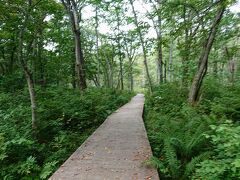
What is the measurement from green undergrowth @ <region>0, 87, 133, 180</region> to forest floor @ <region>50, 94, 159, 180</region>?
55 centimetres

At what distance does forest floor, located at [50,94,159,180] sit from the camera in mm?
4578

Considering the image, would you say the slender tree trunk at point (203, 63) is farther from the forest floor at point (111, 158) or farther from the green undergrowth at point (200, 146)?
the forest floor at point (111, 158)

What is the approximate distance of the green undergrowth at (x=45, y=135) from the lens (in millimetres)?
5621

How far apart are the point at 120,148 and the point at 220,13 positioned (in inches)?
273

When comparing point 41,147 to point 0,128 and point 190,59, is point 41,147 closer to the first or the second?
point 0,128

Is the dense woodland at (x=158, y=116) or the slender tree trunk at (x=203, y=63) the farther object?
the slender tree trunk at (x=203, y=63)

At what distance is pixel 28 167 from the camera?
17.8 ft

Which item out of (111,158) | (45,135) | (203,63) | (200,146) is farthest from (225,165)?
(203,63)

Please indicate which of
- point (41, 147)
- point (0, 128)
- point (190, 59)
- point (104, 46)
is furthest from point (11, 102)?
point (104, 46)

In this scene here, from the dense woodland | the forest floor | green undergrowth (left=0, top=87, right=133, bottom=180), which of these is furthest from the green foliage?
green undergrowth (left=0, top=87, right=133, bottom=180)

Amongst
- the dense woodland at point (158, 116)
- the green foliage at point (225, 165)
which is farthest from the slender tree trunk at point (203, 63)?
the green foliage at point (225, 165)

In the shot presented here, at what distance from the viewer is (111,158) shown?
5465 mm

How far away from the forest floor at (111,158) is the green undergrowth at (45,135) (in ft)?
1.79

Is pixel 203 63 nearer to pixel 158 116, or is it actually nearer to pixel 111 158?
pixel 158 116
